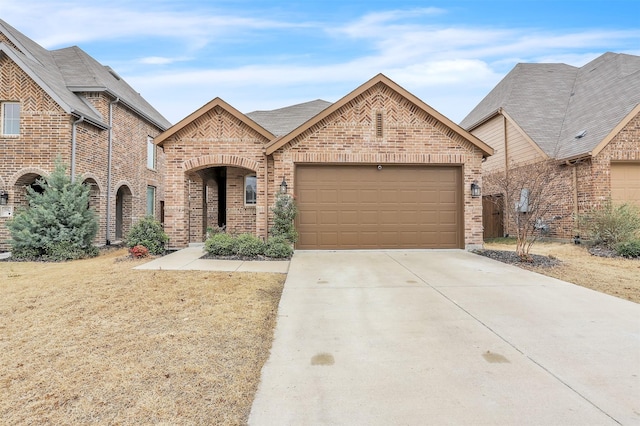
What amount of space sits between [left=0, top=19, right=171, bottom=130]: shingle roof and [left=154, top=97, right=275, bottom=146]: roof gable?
12.1 feet

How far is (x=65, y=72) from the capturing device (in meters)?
14.7

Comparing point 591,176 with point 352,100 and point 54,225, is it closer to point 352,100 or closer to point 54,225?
point 352,100

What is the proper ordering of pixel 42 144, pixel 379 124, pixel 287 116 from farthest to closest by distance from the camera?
pixel 287 116 < pixel 42 144 < pixel 379 124

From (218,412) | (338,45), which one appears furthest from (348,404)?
(338,45)

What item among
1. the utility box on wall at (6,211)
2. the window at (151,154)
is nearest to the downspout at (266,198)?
the utility box on wall at (6,211)

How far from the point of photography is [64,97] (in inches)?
480

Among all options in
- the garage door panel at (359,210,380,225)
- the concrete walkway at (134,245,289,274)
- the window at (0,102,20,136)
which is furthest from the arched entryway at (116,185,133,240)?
the garage door panel at (359,210,380,225)

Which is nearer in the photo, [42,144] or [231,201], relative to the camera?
[42,144]

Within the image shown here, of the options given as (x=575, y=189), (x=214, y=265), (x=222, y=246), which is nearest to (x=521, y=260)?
(x=575, y=189)

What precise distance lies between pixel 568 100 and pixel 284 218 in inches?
604

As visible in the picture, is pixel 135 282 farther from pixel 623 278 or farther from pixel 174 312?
pixel 623 278

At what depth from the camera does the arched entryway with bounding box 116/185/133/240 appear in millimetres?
16234

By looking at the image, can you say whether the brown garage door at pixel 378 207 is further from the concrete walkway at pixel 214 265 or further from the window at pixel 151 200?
the window at pixel 151 200

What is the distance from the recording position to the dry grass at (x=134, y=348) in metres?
2.62
